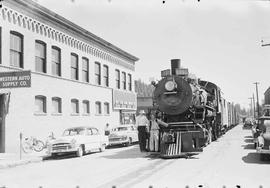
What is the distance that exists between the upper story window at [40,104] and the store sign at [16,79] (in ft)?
20.1

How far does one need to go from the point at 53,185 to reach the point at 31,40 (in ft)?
45.7

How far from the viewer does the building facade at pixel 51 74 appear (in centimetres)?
1852

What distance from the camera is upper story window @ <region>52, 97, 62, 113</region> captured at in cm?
2251

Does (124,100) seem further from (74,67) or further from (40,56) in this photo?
(40,56)

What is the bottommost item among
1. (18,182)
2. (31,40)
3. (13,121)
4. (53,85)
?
(18,182)

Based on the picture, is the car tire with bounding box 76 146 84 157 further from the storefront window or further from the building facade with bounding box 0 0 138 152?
the storefront window

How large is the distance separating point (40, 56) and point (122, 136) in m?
7.23

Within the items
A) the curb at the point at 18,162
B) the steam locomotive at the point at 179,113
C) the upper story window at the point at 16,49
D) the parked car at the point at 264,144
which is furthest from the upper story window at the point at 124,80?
the parked car at the point at 264,144

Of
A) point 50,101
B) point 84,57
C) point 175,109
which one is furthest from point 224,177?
point 84,57

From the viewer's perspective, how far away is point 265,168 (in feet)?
33.5

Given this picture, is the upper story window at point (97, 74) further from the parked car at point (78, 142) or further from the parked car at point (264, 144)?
the parked car at point (264, 144)

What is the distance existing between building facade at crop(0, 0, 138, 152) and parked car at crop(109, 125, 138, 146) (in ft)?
12.9

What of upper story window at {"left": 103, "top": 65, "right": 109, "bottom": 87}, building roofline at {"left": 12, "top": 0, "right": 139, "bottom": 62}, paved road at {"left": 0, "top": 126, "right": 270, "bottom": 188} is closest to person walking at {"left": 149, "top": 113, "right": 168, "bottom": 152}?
paved road at {"left": 0, "top": 126, "right": 270, "bottom": 188}

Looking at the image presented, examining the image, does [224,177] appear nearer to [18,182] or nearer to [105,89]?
[18,182]
